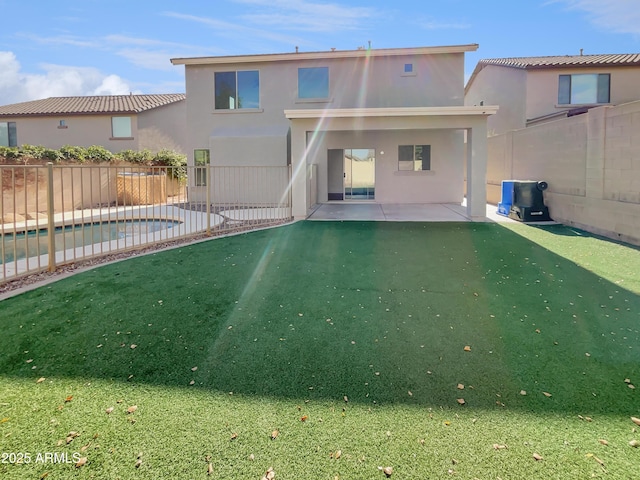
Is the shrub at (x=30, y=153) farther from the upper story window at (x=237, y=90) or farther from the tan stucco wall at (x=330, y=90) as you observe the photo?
the upper story window at (x=237, y=90)

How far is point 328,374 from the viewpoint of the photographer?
3766 millimetres

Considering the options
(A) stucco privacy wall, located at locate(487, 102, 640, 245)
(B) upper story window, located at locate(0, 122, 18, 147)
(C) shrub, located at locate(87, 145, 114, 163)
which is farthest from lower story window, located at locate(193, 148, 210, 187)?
(B) upper story window, located at locate(0, 122, 18, 147)

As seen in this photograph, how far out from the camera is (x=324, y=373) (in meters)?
3.78

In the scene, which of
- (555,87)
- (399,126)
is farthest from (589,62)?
(399,126)

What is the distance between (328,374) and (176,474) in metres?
1.56

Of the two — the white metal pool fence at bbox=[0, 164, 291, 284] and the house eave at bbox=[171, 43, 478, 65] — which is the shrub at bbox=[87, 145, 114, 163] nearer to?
the white metal pool fence at bbox=[0, 164, 291, 284]

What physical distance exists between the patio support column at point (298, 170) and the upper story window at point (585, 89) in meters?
14.1

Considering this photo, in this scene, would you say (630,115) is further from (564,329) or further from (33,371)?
(33,371)

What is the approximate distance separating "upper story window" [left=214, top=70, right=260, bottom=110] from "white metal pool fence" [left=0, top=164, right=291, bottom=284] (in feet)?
10.4

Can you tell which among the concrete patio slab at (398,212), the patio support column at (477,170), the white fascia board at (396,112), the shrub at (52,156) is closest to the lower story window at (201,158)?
the concrete patio slab at (398,212)

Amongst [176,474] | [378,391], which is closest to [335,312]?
[378,391]

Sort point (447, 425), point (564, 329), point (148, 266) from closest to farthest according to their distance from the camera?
point (447, 425)
point (564, 329)
point (148, 266)

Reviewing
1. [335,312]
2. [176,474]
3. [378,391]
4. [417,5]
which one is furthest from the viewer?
[417,5]

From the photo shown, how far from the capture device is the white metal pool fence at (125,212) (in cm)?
895
